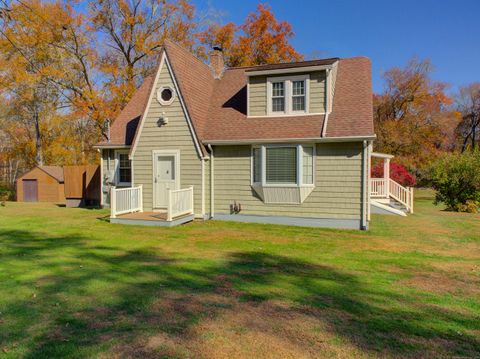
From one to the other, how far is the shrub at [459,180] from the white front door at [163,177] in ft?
41.8

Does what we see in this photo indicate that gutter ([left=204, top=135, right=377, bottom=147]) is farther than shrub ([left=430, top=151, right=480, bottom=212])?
No

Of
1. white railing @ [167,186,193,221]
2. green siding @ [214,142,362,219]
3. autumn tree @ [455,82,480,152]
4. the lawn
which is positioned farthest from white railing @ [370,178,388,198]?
autumn tree @ [455,82,480,152]

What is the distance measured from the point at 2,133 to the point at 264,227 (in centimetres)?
3009

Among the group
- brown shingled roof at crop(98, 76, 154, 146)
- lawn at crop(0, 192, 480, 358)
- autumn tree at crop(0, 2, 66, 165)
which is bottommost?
lawn at crop(0, 192, 480, 358)

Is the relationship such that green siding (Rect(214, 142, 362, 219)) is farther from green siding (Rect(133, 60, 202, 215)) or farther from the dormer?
the dormer

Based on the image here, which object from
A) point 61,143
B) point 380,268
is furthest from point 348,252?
point 61,143

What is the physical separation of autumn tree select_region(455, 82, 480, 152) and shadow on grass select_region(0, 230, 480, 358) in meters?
45.9

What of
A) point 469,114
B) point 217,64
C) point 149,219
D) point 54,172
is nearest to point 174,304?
point 149,219

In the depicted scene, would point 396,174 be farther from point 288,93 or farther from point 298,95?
point 288,93

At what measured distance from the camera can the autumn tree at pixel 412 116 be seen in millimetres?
28375

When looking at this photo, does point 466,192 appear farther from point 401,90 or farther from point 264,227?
point 401,90

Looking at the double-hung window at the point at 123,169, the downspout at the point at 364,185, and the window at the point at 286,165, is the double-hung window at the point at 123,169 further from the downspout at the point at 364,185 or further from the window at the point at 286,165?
→ the downspout at the point at 364,185

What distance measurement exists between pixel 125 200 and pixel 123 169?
289 centimetres

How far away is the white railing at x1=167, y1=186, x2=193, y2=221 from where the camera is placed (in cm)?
1110
